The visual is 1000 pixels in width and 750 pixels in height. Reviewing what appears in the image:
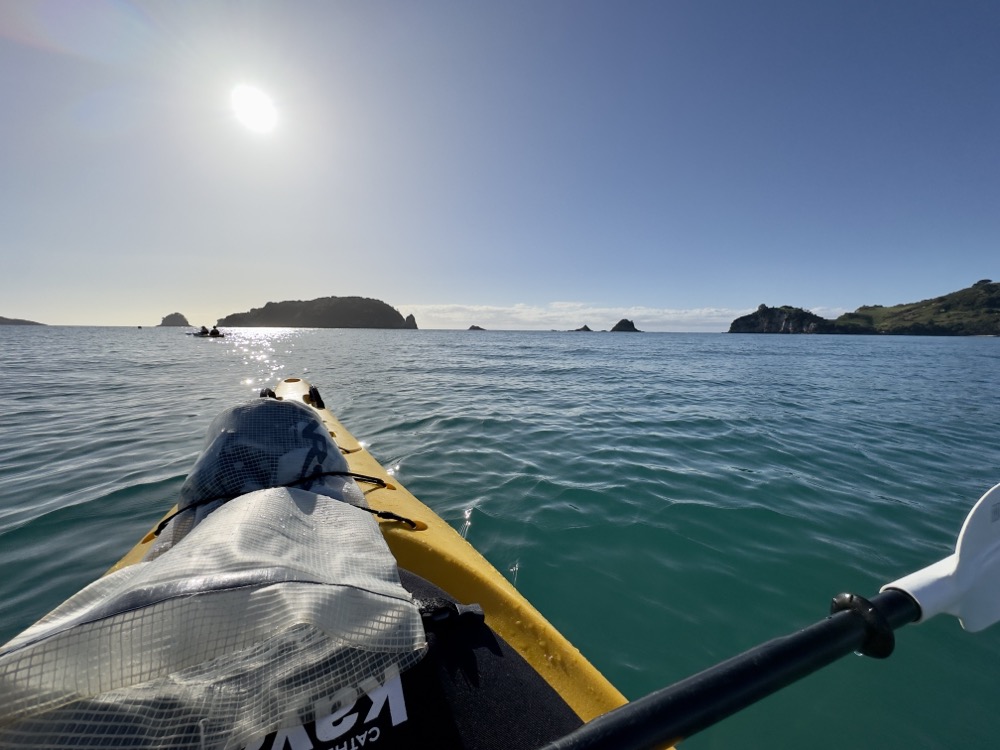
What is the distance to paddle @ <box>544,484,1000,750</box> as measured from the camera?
3.71ft

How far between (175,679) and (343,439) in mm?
4678

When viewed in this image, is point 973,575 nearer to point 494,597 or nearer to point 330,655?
point 494,597

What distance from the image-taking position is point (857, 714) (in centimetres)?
255

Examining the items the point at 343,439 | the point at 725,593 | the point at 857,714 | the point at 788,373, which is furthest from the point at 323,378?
the point at 788,373

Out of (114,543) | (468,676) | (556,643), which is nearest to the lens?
(468,676)

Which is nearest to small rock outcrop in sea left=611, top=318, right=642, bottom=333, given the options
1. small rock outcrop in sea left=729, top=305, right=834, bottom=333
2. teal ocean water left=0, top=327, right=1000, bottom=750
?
small rock outcrop in sea left=729, top=305, right=834, bottom=333

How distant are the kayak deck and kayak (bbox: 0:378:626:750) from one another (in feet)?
0.04

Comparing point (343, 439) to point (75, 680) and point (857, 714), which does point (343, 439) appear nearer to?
point (75, 680)

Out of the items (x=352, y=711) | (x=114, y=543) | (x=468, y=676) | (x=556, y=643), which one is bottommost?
(x=114, y=543)

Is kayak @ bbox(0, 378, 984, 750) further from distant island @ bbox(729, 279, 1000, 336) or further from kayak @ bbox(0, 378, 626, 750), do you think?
distant island @ bbox(729, 279, 1000, 336)

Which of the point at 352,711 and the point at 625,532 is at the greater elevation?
the point at 352,711

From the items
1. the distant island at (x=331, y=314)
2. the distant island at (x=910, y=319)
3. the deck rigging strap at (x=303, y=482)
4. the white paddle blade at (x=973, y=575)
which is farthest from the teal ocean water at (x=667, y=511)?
the distant island at (x=331, y=314)

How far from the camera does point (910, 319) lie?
99.7m

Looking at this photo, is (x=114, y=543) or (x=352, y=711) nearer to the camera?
(x=352, y=711)
